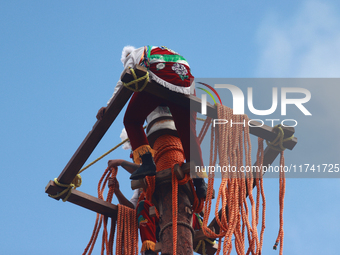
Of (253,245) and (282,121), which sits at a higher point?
(282,121)

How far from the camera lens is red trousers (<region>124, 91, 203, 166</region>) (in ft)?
14.5

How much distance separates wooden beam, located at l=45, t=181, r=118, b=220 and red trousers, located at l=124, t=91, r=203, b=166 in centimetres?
86

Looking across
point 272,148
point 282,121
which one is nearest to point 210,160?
point 272,148

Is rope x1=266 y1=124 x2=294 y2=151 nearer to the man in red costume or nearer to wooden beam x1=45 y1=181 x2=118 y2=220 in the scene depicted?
the man in red costume

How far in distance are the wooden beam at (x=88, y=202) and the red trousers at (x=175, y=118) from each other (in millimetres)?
859

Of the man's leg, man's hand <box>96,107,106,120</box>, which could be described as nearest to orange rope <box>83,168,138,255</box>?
the man's leg

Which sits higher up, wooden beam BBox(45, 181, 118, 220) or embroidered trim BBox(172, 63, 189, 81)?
embroidered trim BBox(172, 63, 189, 81)

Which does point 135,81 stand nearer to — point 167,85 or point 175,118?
point 167,85

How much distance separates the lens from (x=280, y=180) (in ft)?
14.6

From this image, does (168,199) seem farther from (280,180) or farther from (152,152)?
(280,180)

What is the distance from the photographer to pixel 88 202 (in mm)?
4941

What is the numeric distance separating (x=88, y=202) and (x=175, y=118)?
131 cm

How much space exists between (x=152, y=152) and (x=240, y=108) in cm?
95

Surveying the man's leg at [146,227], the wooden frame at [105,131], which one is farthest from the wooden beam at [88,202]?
the man's leg at [146,227]
